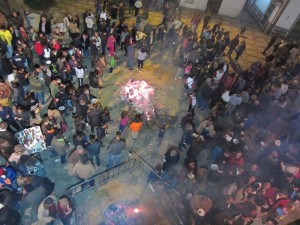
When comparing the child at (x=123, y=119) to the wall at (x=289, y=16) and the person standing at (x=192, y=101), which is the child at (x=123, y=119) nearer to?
the person standing at (x=192, y=101)

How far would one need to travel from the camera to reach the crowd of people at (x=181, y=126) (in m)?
8.40

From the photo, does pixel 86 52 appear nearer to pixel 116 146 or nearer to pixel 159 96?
pixel 159 96

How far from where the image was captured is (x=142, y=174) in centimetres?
1024

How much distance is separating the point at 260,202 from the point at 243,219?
2.79 ft

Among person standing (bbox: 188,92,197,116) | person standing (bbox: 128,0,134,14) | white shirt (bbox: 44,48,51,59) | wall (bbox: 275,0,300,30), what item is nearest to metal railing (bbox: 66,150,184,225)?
person standing (bbox: 188,92,197,116)

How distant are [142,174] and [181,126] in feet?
8.02

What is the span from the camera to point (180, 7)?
844 inches

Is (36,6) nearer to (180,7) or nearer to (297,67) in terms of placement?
(180,7)

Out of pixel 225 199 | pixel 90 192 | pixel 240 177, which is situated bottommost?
pixel 90 192

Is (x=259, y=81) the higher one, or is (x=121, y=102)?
(x=259, y=81)

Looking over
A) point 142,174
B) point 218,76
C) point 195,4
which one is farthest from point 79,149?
point 195,4

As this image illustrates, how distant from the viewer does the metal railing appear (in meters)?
8.92

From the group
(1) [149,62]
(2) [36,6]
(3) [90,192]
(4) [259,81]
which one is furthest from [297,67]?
(2) [36,6]

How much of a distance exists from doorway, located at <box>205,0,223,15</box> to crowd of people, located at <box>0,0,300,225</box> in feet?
22.9
